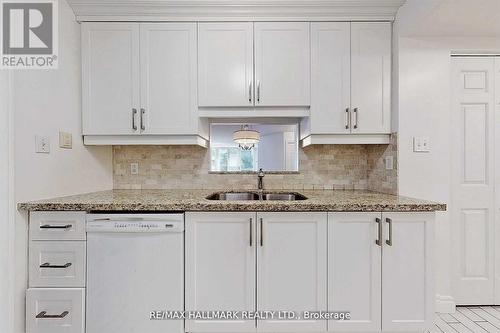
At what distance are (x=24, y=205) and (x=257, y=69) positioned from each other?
1.69m

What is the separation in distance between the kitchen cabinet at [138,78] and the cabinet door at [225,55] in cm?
7

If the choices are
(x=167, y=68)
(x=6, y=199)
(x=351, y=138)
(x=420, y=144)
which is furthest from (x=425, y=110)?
(x=6, y=199)

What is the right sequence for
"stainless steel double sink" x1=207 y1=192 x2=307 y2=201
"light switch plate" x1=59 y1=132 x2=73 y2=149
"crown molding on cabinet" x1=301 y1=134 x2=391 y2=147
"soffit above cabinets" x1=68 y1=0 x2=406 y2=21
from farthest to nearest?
1. "stainless steel double sink" x1=207 y1=192 x2=307 y2=201
2. "crown molding on cabinet" x1=301 y1=134 x2=391 y2=147
3. "soffit above cabinets" x1=68 y1=0 x2=406 y2=21
4. "light switch plate" x1=59 y1=132 x2=73 y2=149

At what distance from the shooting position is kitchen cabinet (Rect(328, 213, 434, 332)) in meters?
1.66

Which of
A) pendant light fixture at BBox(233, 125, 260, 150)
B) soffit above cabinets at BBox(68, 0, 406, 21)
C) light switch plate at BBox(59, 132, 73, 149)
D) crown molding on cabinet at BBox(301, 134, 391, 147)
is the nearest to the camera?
light switch plate at BBox(59, 132, 73, 149)

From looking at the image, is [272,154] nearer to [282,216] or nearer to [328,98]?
[328,98]

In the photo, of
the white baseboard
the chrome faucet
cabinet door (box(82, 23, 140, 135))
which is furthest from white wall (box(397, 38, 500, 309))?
cabinet door (box(82, 23, 140, 135))

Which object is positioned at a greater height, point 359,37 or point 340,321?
point 359,37

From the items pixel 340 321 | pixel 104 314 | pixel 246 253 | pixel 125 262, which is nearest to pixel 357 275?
pixel 340 321

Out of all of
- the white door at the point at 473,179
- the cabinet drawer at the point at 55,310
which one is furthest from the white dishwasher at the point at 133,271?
the white door at the point at 473,179

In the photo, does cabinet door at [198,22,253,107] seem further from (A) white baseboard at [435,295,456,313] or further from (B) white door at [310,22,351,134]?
(A) white baseboard at [435,295,456,313]

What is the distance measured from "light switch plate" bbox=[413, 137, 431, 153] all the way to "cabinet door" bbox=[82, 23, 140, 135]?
2.02 m

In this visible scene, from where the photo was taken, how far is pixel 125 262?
1655mm

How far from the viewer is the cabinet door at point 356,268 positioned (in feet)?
5.49
